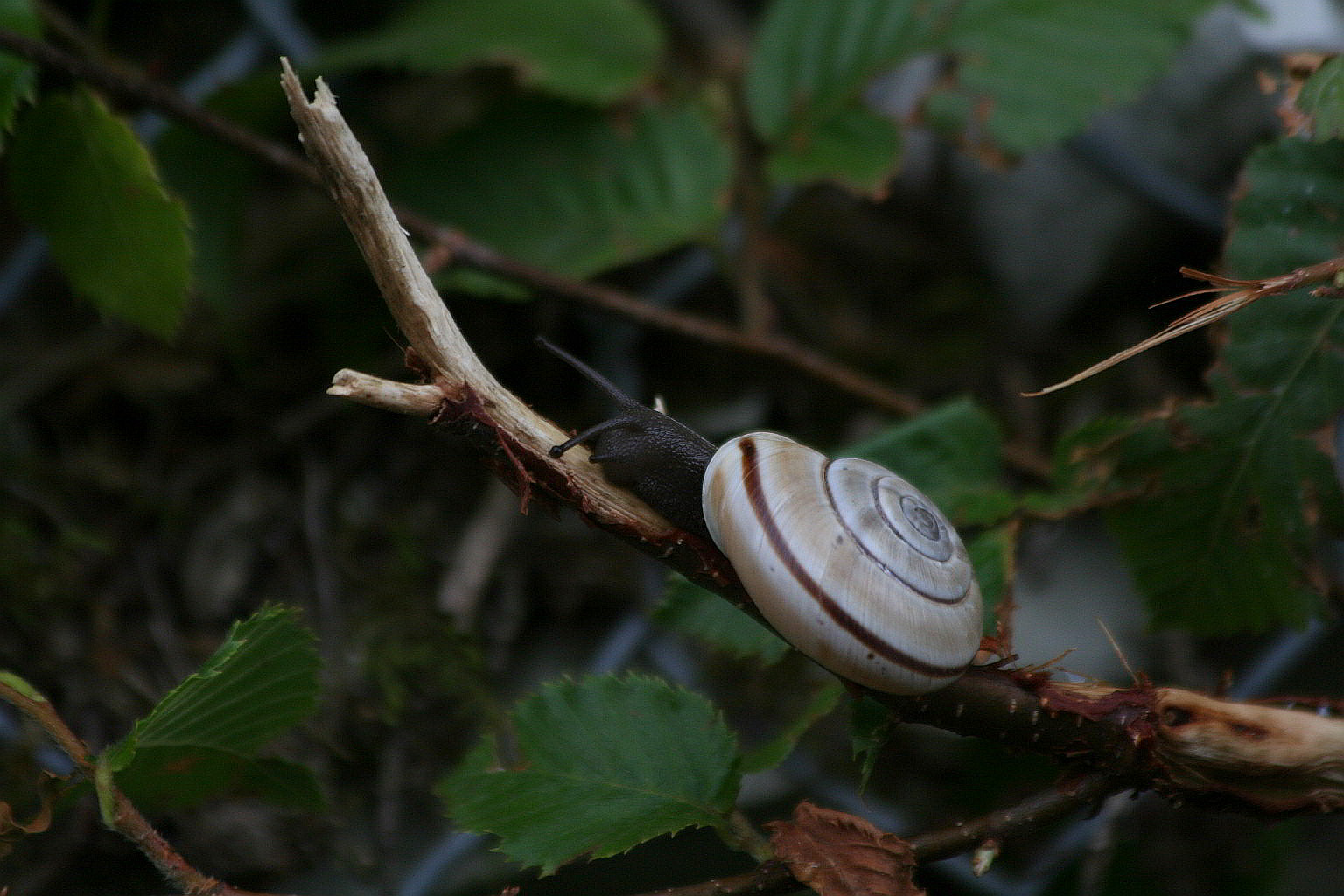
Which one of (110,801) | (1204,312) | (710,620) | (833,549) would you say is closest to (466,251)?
(710,620)

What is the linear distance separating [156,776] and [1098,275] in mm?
1897

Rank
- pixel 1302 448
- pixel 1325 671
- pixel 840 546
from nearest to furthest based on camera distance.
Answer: pixel 840 546
pixel 1302 448
pixel 1325 671

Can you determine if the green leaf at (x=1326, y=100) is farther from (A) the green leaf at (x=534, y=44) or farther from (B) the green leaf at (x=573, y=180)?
(A) the green leaf at (x=534, y=44)

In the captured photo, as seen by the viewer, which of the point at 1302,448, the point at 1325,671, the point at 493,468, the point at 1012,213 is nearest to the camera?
the point at 493,468

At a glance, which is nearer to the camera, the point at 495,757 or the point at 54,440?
the point at 495,757

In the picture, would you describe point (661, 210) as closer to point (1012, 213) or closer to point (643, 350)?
point (643, 350)

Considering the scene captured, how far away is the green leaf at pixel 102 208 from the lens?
1173 mm

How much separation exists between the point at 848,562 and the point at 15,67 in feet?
3.69

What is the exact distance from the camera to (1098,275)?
2.06 meters

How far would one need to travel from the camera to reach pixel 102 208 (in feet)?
4.00

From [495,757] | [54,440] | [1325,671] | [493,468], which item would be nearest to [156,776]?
[495,757]

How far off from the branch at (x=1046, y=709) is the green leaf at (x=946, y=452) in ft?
1.60

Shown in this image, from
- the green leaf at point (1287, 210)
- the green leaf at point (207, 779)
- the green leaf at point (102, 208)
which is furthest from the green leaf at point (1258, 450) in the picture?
the green leaf at point (102, 208)

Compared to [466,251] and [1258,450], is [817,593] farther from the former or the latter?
[466,251]
